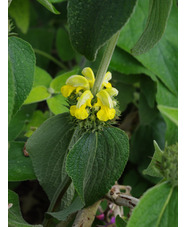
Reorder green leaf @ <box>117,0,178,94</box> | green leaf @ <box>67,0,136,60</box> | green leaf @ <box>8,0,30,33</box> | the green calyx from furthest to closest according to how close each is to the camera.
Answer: green leaf @ <box>8,0,30,33</box>, green leaf @ <box>117,0,178,94</box>, the green calyx, green leaf @ <box>67,0,136,60</box>

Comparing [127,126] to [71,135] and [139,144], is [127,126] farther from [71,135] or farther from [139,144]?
[71,135]

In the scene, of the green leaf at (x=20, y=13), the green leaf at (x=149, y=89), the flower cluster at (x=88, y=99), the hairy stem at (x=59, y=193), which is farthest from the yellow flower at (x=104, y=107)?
the green leaf at (x=20, y=13)

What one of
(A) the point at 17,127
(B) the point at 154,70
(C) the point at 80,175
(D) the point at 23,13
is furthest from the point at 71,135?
(D) the point at 23,13

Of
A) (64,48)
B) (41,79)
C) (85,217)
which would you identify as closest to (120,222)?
(85,217)

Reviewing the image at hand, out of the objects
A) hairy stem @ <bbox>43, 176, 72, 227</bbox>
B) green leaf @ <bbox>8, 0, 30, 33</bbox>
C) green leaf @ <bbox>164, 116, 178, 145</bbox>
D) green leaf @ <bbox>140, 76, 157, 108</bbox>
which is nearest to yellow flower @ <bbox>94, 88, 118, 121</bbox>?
hairy stem @ <bbox>43, 176, 72, 227</bbox>

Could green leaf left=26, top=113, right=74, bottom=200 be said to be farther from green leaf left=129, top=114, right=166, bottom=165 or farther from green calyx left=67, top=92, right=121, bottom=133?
green leaf left=129, top=114, right=166, bottom=165

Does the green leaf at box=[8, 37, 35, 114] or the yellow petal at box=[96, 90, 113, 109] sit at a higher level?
the green leaf at box=[8, 37, 35, 114]

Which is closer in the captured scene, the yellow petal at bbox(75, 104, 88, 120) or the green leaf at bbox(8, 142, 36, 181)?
the yellow petal at bbox(75, 104, 88, 120)
